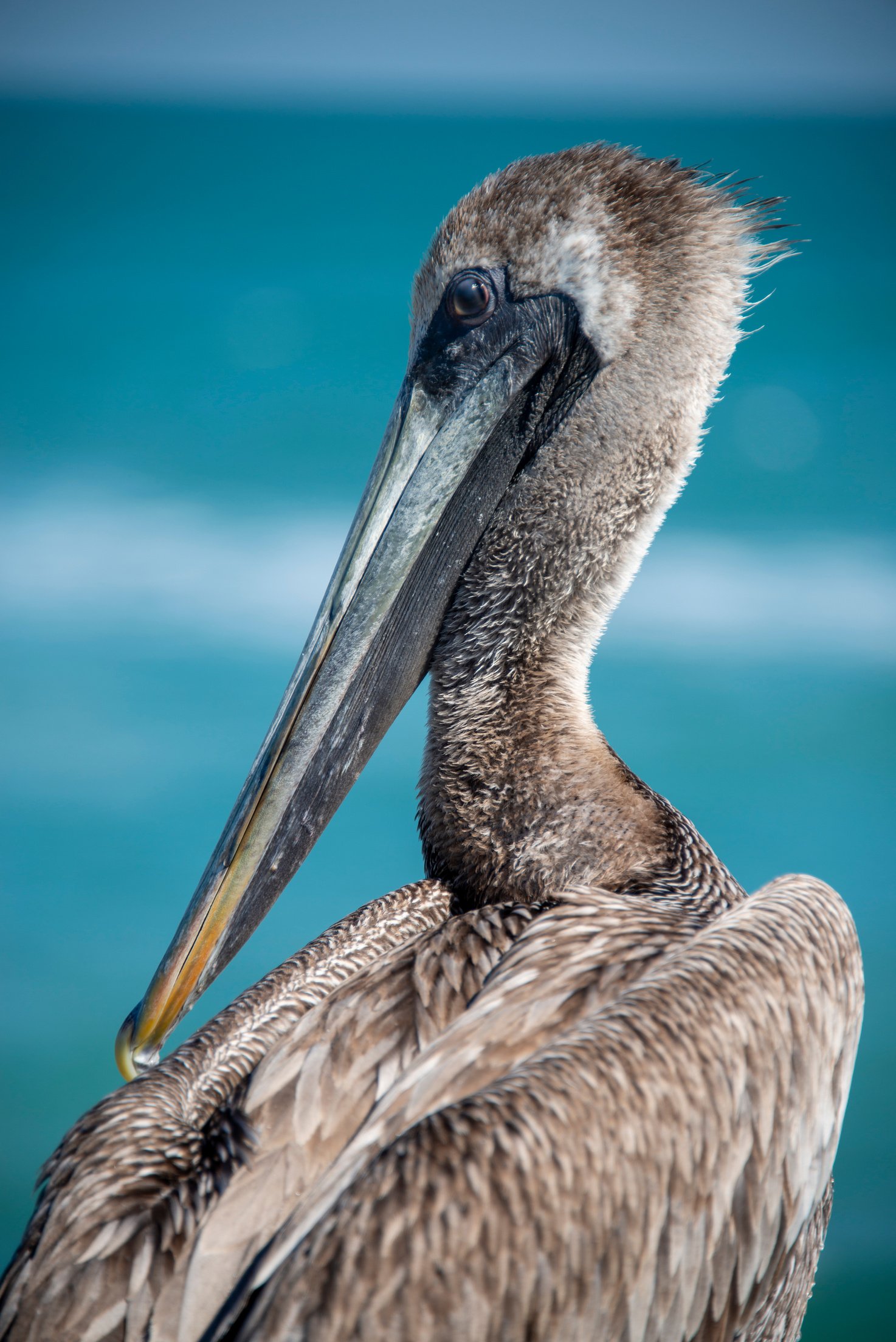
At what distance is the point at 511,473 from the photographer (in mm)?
1787

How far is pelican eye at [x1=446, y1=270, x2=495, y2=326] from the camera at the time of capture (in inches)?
69.5

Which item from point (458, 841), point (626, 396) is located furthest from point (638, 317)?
point (458, 841)

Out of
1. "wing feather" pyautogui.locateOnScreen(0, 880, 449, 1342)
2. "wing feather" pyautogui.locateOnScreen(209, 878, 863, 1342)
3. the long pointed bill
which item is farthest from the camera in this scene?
the long pointed bill

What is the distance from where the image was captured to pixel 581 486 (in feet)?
5.67

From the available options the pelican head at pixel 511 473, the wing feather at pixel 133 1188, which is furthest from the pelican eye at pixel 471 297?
the wing feather at pixel 133 1188

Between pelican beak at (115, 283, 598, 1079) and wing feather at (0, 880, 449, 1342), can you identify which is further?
pelican beak at (115, 283, 598, 1079)

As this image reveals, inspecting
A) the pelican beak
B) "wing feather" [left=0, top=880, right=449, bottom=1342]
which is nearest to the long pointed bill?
the pelican beak

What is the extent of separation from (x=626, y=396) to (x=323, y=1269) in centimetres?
134

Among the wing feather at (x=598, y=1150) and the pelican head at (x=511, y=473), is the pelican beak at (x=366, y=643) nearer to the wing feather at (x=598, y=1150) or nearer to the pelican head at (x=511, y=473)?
the pelican head at (x=511, y=473)

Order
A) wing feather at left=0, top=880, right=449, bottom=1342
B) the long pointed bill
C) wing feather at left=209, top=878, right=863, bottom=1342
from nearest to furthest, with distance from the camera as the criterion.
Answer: wing feather at left=209, top=878, right=863, bottom=1342 → wing feather at left=0, top=880, right=449, bottom=1342 → the long pointed bill

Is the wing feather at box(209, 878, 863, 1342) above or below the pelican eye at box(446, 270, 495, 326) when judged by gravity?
below

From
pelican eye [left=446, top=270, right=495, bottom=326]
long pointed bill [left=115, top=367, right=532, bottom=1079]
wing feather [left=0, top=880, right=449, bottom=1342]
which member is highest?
pelican eye [left=446, top=270, right=495, bottom=326]

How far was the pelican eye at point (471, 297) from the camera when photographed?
177cm

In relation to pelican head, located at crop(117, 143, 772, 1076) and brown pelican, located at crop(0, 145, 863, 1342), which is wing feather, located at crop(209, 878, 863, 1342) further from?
pelican head, located at crop(117, 143, 772, 1076)
